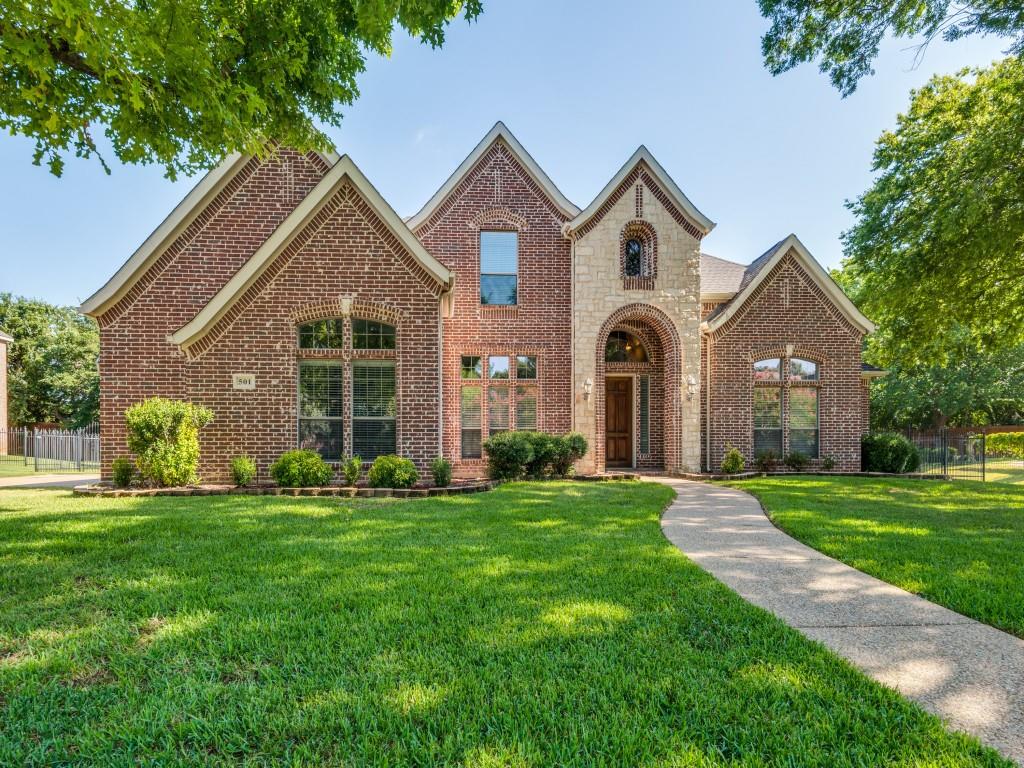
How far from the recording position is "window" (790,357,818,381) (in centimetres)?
1456

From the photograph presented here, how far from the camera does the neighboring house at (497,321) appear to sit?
33.3ft

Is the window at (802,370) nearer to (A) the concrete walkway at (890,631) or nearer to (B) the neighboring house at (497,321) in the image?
(B) the neighboring house at (497,321)

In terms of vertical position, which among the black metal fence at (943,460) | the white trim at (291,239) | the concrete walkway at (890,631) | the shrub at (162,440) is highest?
the white trim at (291,239)

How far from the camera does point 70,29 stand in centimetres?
Result: 524

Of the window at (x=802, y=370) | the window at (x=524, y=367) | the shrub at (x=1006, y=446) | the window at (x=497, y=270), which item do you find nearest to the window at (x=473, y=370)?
the window at (x=524, y=367)

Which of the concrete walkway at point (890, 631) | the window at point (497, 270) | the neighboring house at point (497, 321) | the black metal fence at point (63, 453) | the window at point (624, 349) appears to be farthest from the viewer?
the black metal fence at point (63, 453)

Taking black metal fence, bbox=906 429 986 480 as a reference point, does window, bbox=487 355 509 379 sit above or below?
above

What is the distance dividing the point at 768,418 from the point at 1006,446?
73.5 feet

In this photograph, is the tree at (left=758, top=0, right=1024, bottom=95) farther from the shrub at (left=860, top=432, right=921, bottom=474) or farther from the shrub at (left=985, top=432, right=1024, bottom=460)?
the shrub at (left=985, top=432, right=1024, bottom=460)

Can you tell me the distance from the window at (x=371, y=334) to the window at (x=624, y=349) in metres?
7.28

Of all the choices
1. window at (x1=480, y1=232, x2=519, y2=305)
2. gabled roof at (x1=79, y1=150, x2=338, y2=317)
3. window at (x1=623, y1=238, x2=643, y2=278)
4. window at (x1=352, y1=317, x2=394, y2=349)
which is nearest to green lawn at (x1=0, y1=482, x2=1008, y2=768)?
window at (x1=352, y1=317, x2=394, y2=349)

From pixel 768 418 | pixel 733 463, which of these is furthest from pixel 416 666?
pixel 768 418

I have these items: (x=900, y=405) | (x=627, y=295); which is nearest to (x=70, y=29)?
(x=627, y=295)

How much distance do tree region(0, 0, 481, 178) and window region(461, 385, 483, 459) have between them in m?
7.43
